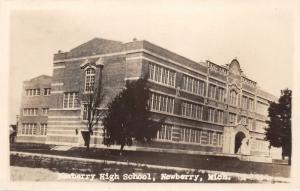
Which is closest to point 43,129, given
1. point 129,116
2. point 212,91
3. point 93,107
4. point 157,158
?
point 93,107

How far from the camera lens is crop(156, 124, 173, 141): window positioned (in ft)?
14.0

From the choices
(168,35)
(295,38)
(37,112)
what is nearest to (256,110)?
(295,38)

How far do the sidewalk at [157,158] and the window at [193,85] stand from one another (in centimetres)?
52

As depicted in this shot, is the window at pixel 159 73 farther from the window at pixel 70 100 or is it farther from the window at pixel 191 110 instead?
the window at pixel 70 100

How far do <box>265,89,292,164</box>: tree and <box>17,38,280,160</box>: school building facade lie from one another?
0.06 meters

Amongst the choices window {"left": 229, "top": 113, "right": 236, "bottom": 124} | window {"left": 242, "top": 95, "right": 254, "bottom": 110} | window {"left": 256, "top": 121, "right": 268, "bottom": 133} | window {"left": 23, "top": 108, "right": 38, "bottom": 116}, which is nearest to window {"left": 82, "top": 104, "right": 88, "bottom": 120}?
window {"left": 23, "top": 108, "right": 38, "bottom": 116}

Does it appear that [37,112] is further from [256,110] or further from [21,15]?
[256,110]

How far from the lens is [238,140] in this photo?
4.32 m

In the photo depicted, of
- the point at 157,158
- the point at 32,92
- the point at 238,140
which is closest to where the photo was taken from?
the point at 32,92

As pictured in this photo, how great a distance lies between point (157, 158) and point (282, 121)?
1.02 meters

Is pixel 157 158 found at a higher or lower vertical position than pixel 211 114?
lower

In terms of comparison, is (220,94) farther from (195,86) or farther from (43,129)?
(43,129)

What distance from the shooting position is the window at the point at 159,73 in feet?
14.0

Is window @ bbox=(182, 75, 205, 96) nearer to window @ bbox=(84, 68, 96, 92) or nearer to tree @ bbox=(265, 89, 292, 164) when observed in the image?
tree @ bbox=(265, 89, 292, 164)
